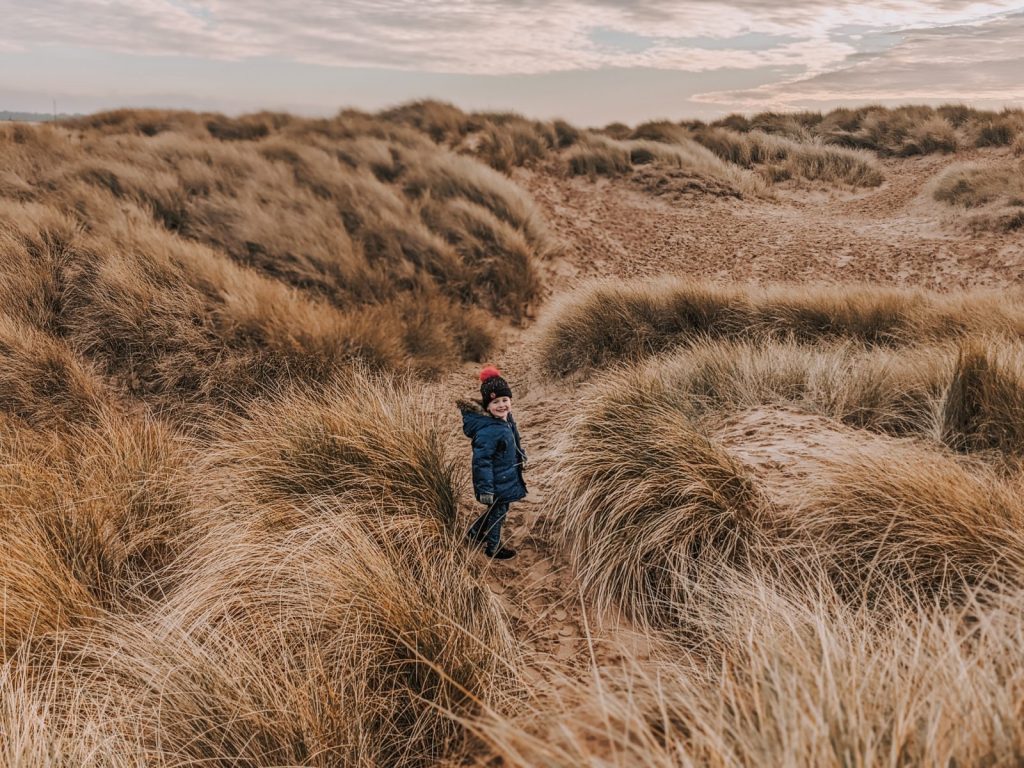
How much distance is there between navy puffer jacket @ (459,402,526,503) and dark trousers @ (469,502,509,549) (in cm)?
6

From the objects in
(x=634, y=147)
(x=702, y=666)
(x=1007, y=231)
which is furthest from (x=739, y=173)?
(x=702, y=666)

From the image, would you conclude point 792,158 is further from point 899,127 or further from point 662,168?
point 899,127

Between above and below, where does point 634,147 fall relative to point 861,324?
above

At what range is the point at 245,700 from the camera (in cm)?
201

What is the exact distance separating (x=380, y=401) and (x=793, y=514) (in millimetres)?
2617

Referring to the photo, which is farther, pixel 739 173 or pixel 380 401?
pixel 739 173

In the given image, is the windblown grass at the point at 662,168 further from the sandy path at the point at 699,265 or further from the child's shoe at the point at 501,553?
the child's shoe at the point at 501,553

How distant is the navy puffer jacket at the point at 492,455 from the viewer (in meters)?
3.34

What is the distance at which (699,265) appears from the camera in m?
10.2

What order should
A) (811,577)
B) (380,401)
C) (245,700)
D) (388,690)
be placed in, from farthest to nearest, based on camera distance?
(380,401) → (811,577) → (388,690) → (245,700)

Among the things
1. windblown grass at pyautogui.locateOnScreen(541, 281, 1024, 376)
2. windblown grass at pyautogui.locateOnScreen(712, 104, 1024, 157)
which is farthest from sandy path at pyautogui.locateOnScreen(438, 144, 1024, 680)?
windblown grass at pyautogui.locateOnScreen(712, 104, 1024, 157)

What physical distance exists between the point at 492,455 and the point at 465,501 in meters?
0.73

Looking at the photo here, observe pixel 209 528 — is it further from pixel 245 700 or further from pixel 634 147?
pixel 634 147

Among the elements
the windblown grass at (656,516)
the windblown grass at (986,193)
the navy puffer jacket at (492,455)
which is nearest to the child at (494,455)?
the navy puffer jacket at (492,455)
